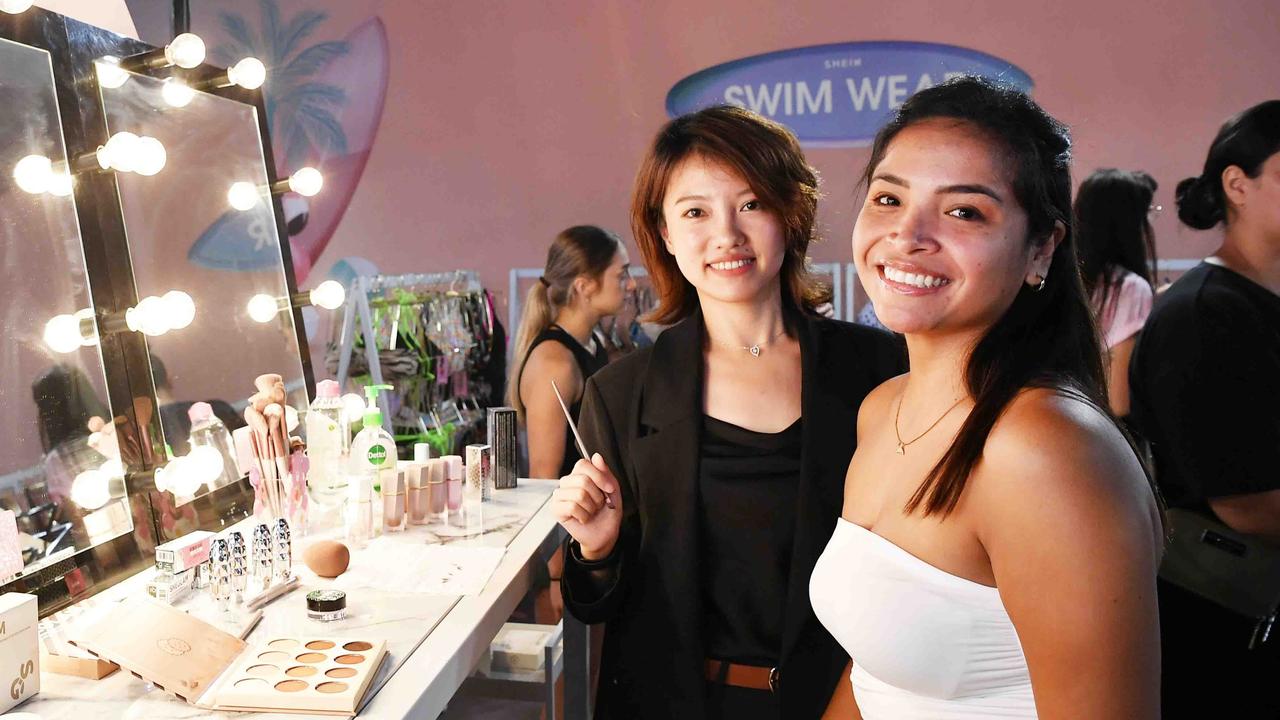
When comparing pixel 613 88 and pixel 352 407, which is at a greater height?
pixel 613 88

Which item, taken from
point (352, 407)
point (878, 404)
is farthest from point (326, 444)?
point (878, 404)

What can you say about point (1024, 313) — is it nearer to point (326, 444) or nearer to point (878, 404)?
point (878, 404)

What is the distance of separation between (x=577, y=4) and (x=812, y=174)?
136 inches

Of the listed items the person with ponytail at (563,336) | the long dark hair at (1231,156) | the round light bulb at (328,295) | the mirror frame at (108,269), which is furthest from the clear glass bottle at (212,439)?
the long dark hair at (1231,156)

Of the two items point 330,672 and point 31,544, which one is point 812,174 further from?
point 31,544

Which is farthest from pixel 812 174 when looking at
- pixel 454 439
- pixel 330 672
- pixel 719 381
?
pixel 454 439

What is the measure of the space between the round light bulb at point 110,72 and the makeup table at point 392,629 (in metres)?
0.92

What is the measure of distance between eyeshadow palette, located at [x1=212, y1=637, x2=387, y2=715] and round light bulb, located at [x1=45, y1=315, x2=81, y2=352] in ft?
2.28

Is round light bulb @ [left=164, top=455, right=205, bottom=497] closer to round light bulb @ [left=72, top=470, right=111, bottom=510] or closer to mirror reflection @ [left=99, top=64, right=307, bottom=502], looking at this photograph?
mirror reflection @ [left=99, top=64, right=307, bottom=502]

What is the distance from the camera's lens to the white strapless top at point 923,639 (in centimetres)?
103

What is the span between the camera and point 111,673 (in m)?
1.30

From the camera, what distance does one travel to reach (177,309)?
180 cm

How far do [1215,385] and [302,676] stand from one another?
1853 mm

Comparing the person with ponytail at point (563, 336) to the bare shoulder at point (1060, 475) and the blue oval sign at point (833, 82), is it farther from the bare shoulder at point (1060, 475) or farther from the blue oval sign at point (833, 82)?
the bare shoulder at point (1060, 475)
